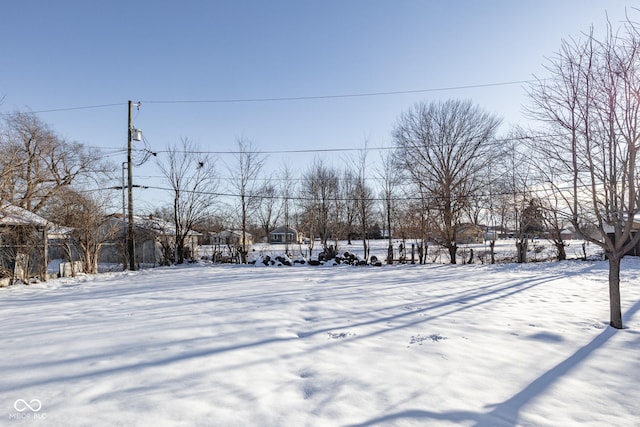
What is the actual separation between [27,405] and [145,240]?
19688mm

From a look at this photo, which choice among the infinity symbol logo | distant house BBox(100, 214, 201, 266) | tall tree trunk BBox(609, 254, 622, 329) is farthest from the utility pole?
tall tree trunk BBox(609, 254, 622, 329)

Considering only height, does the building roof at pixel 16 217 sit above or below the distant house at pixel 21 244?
above

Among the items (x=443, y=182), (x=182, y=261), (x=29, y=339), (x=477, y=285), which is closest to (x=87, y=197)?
(x=182, y=261)

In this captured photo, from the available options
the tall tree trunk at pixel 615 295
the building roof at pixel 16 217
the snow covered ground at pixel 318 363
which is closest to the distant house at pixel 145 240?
the building roof at pixel 16 217

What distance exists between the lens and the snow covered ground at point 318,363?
8.16 ft

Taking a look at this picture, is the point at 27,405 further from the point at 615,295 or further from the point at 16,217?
the point at 16,217

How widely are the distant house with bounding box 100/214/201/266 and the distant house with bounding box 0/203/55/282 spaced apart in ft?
9.40

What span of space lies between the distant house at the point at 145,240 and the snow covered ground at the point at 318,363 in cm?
956

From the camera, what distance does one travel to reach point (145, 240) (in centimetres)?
2039

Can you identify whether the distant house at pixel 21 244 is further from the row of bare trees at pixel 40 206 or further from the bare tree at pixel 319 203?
the bare tree at pixel 319 203

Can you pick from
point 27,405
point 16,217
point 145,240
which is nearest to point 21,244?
point 16,217

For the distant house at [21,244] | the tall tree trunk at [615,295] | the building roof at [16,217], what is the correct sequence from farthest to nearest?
the distant house at [21,244] < the building roof at [16,217] < the tall tree trunk at [615,295]

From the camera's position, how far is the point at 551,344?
4.15 m

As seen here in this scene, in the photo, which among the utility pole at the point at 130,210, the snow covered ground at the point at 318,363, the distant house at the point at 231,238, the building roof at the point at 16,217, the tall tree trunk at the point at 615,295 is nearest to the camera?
the snow covered ground at the point at 318,363
